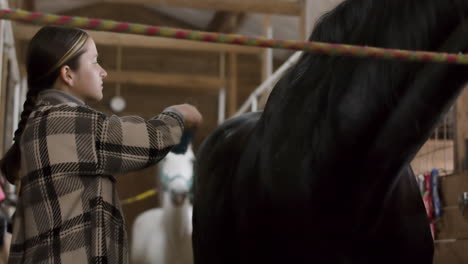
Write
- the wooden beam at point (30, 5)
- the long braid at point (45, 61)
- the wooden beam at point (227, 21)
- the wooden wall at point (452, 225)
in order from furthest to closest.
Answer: the wooden beam at point (227, 21), the wooden beam at point (30, 5), the wooden wall at point (452, 225), the long braid at point (45, 61)

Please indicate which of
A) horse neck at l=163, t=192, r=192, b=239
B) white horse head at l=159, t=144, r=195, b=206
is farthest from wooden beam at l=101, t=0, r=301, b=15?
horse neck at l=163, t=192, r=192, b=239

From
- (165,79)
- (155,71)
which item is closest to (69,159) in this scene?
(165,79)

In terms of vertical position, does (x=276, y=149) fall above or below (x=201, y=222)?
above

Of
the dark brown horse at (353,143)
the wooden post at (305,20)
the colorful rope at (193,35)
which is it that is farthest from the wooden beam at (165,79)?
the colorful rope at (193,35)

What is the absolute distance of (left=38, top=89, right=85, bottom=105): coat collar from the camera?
1422mm

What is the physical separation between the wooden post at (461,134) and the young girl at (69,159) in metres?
2.31

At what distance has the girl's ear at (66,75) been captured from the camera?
57.1 inches

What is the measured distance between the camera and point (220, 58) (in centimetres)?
1082

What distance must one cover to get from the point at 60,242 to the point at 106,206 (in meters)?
0.11

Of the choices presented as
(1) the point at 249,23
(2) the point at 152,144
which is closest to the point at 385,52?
(2) the point at 152,144

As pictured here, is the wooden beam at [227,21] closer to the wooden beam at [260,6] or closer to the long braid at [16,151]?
the wooden beam at [260,6]

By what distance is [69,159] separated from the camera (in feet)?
4.40

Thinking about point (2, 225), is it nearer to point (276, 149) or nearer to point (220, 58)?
point (276, 149)

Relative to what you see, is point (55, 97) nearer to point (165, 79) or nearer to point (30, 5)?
point (30, 5)
